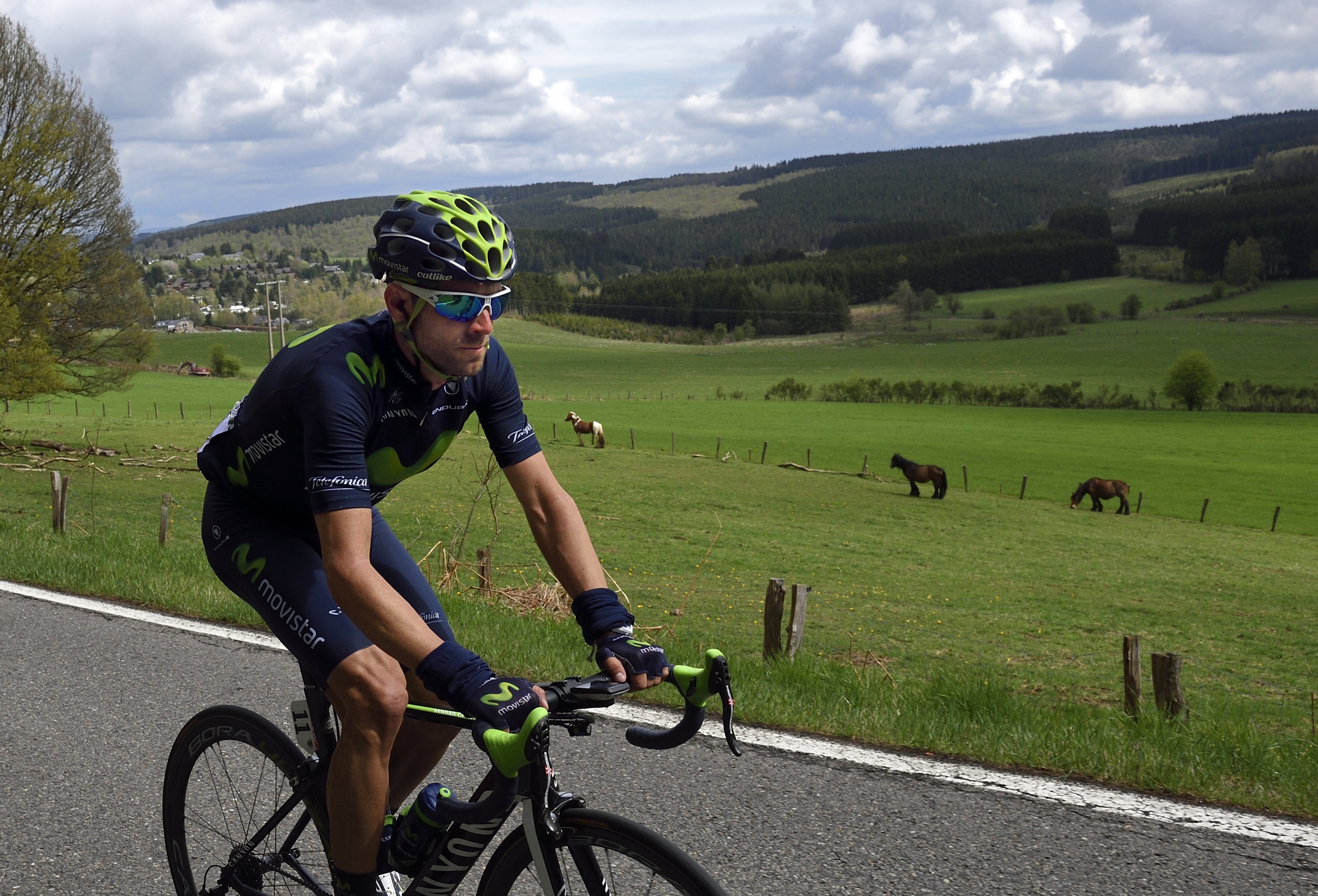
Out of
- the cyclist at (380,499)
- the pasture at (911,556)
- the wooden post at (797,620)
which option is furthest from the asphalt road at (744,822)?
the wooden post at (797,620)

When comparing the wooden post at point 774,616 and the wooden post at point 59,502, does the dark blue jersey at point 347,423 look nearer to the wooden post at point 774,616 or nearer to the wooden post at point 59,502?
the wooden post at point 774,616

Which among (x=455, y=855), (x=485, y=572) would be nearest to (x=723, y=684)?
(x=455, y=855)

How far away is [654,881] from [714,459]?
169ft

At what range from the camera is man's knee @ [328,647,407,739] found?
2490 millimetres

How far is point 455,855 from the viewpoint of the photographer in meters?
2.40

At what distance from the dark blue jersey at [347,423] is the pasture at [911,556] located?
2.75 metres

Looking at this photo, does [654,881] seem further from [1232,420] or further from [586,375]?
[586,375]

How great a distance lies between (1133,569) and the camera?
31.1m

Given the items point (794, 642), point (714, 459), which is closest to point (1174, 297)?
point (714, 459)

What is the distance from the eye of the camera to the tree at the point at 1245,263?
174 meters

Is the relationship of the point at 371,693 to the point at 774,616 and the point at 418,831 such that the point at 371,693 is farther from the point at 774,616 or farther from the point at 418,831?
the point at 774,616

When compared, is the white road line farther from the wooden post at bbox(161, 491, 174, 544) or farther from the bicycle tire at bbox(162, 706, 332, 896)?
the wooden post at bbox(161, 491, 174, 544)

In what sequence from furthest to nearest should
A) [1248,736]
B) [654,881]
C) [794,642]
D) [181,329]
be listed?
[181,329], [794,642], [1248,736], [654,881]

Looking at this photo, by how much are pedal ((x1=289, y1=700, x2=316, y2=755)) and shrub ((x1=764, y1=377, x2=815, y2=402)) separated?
93.2 meters
